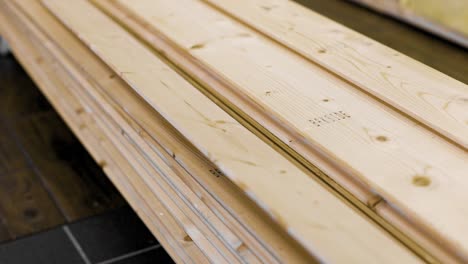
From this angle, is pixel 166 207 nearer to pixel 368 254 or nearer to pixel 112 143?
pixel 112 143

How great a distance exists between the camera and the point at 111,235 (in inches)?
69.7

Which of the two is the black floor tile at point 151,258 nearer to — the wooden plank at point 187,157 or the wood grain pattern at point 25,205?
the wood grain pattern at point 25,205

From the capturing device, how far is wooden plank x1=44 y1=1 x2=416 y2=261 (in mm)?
890

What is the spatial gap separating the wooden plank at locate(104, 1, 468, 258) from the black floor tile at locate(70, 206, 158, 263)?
0.59 meters

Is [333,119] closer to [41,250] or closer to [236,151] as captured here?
[236,151]

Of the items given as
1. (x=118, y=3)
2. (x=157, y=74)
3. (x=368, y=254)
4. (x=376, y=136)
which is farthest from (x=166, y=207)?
(x=118, y=3)

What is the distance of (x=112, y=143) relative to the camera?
62.9 inches

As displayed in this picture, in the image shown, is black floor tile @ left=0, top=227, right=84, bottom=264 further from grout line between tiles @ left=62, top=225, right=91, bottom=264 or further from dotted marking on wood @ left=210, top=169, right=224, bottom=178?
dotted marking on wood @ left=210, top=169, right=224, bottom=178

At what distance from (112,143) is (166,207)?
13.2 inches

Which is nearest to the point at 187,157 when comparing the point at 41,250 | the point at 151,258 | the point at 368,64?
the point at 368,64

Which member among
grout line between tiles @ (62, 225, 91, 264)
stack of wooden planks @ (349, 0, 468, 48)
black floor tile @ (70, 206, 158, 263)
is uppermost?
stack of wooden planks @ (349, 0, 468, 48)

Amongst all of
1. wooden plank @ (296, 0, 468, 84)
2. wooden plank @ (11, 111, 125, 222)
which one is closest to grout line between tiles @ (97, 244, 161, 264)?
wooden plank @ (11, 111, 125, 222)

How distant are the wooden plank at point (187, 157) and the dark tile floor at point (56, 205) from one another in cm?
49

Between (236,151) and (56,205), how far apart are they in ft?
3.30
